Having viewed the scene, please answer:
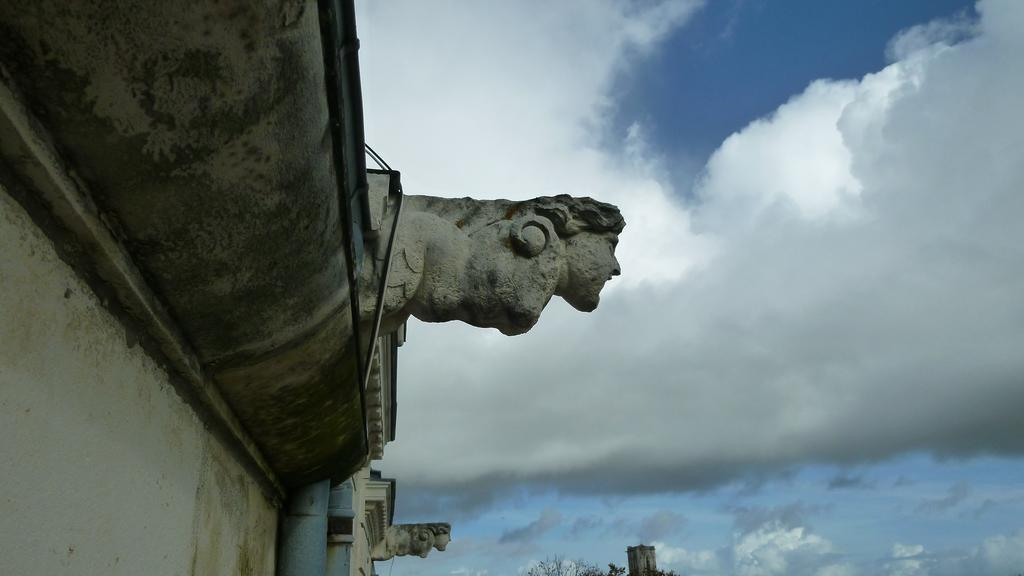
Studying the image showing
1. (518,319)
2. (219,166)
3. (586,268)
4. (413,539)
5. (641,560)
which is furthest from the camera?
(641,560)

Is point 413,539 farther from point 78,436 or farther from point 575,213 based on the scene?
point 78,436

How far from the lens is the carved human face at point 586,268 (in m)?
2.77

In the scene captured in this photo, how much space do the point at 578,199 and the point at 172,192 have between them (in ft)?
5.57

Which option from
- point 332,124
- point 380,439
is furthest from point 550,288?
point 380,439

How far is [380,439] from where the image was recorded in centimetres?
713

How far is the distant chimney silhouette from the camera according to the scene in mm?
23297

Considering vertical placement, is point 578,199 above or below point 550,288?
above

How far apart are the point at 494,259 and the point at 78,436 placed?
1.50m

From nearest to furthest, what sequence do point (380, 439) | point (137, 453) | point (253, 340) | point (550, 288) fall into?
1. point (137, 453)
2. point (253, 340)
3. point (550, 288)
4. point (380, 439)

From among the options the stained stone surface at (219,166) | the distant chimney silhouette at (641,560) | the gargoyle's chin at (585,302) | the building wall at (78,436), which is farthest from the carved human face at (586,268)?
the distant chimney silhouette at (641,560)

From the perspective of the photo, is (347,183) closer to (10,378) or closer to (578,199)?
(10,378)

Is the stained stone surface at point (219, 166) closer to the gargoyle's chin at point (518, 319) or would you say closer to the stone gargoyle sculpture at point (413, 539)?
the gargoyle's chin at point (518, 319)

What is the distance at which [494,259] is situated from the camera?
2.62m

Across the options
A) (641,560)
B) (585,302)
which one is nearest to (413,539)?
(641,560)
